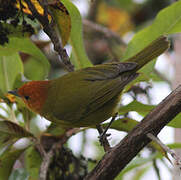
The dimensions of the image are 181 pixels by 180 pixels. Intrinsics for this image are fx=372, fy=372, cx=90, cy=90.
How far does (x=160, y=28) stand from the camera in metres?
2.73

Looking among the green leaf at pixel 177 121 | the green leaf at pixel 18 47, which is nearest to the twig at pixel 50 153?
the green leaf at pixel 18 47

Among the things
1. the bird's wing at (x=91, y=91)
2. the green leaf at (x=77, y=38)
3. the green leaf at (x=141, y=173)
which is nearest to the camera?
the green leaf at (x=77, y=38)

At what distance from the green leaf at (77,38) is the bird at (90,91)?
0.13m

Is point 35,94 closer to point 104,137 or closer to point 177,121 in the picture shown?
point 104,137

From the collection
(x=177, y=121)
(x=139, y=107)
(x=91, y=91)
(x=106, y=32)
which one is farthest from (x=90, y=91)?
(x=106, y=32)

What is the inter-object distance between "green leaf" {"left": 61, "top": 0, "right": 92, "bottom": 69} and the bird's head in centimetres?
34

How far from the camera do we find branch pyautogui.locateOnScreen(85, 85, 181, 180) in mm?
1889

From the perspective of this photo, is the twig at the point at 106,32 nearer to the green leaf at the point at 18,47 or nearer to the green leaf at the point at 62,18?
the green leaf at the point at 18,47

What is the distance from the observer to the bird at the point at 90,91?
273 centimetres

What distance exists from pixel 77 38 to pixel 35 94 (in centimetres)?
63

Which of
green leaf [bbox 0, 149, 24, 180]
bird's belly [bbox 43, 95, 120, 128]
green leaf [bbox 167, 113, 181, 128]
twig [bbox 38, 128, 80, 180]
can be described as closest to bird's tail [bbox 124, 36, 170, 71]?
bird's belly [bbox 43, 95, 120, 128]

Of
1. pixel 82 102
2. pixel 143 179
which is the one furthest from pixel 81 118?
pixel 143 179

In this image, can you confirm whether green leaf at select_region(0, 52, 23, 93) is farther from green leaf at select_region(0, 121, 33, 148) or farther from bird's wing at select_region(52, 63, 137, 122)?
green leaf at select_region(0, 121, 33, 148)

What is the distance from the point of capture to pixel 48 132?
2.86 m
